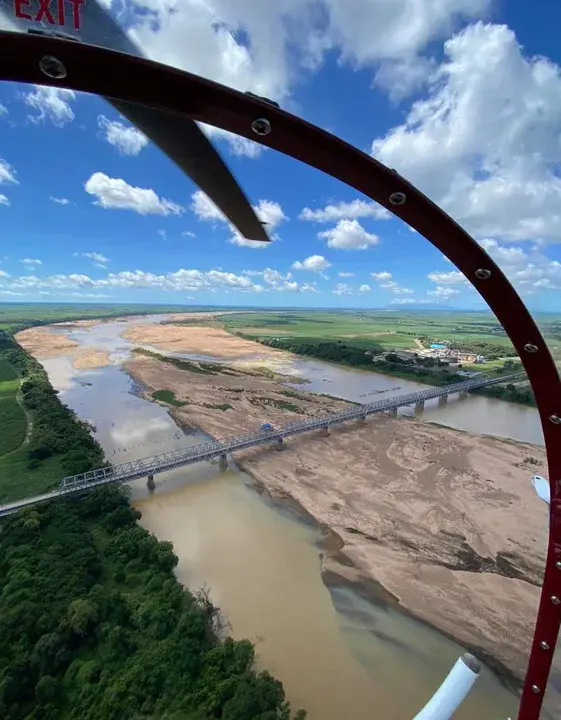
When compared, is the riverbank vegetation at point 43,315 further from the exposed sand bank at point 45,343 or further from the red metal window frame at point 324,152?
the red metal window frame at point 324,152

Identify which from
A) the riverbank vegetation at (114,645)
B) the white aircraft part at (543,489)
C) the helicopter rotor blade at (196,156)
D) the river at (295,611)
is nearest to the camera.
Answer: the helicopter rotor blade at (196,156)

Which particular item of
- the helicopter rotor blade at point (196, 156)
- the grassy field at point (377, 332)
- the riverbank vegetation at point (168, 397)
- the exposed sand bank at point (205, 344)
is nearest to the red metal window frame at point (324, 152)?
the helicopter rotor blade at point (196, 156)

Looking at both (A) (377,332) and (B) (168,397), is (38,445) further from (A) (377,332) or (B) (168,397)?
(A) (377,332)

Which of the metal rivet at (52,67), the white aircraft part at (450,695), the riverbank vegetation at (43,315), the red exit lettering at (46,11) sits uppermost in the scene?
the red exit lettering at (46,11)

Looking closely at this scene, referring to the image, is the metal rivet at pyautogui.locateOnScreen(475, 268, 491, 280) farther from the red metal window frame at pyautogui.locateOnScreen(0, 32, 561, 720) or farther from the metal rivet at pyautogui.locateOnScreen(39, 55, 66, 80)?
the metal rivet at pyautogui.locateOnScreen(39, 55, 66, 80)

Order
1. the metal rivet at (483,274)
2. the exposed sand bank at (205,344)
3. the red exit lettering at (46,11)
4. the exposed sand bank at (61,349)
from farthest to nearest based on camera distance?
the exposed sand bank at (205,344), the exposed sand bank at (61,349), the metal rivet at (483,274), the red exit lettering at (46,11)

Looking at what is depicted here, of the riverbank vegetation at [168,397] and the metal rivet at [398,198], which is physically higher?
the metal rivet at [398,198]
